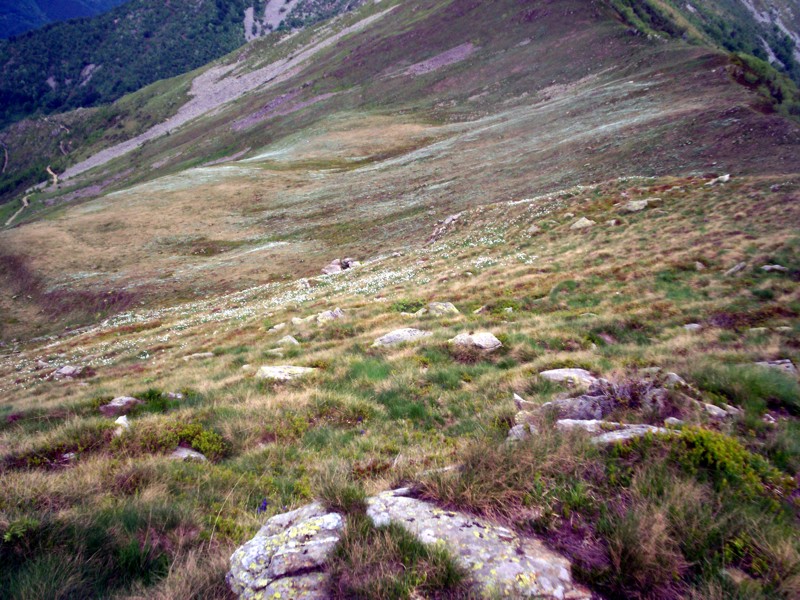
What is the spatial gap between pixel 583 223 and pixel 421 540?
26181 mm

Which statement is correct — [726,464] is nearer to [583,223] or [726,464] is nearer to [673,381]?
[673,381]

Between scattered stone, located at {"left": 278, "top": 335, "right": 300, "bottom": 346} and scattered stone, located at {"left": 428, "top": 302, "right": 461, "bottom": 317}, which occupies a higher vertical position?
scattered stone, located at {"left": 278, "top": 335, "right": 300, "bottom": 346}

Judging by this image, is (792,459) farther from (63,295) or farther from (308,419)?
(63,295)

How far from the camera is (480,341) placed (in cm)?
1152

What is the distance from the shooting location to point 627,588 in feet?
10.6

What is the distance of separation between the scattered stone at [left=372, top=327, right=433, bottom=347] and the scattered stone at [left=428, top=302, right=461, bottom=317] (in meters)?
2.36

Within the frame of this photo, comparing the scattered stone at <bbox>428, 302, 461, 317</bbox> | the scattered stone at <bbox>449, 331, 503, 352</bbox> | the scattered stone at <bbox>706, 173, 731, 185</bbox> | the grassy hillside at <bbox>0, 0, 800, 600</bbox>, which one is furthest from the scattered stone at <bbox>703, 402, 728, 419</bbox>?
the scattered stone at <bbox>706, 173, 731, 185</bbox>

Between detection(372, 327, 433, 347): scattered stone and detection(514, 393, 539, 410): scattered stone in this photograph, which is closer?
detection(514, 393, 539, 410): scattered stone

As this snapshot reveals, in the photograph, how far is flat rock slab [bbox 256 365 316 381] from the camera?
10727 millimetres

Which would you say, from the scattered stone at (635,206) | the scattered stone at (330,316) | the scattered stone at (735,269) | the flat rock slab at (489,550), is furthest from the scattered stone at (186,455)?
the scattered stone at (635,206)

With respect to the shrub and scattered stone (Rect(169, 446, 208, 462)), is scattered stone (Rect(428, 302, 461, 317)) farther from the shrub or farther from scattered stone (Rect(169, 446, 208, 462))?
the shrub

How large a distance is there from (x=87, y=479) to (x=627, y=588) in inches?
251

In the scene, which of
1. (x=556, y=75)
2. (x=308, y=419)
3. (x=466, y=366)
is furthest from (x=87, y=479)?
(x=556, y=75)

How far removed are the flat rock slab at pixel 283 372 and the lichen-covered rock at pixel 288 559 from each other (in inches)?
264
